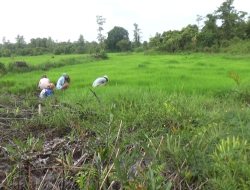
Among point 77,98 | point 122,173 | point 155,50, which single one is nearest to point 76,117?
point 77,98

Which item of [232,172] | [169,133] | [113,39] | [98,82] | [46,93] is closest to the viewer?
[232,172]

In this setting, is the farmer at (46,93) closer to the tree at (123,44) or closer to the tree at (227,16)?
the tree at (227,16)

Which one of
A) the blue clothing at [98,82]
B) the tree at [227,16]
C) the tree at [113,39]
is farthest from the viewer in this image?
the tree at [113,39]

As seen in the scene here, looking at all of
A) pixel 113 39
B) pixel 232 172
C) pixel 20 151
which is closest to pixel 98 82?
pixel 20 151

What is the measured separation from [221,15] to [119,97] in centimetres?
2025

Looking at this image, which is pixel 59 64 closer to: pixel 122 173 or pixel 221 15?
pixel 122 173

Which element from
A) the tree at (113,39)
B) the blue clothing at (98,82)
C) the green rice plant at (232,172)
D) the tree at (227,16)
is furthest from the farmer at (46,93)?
the tree at (113,39)

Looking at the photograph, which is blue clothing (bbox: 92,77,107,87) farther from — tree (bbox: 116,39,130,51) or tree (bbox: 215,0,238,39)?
tree (bbox: 116,39,130,51)

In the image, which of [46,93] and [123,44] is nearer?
[46,93]

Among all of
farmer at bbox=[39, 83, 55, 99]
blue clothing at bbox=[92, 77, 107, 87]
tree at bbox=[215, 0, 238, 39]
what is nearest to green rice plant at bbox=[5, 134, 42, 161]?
farmer at bbox=[39, 83, 55, 99]

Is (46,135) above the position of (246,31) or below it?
below

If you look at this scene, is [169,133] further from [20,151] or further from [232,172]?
[20,151]

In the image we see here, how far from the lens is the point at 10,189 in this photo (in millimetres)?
1153

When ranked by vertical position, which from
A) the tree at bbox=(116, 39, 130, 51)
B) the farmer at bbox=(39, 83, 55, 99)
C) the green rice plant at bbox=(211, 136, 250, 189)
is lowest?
the farmer at bbox=(39, 83, 55, 99)
